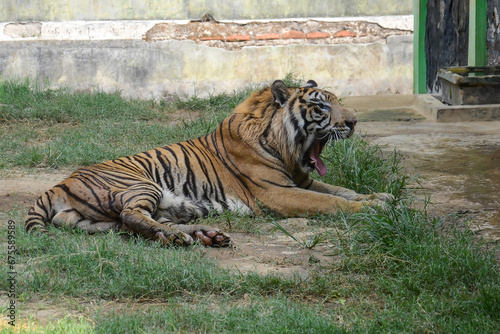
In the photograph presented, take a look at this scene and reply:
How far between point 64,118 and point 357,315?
6.32m

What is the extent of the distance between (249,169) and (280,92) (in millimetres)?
601

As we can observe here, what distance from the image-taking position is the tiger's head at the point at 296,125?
4523mm

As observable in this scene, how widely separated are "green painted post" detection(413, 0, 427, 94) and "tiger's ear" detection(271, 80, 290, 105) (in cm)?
563

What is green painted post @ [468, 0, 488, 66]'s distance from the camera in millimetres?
7984

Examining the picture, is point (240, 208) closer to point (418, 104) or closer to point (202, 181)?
point (202, 181)

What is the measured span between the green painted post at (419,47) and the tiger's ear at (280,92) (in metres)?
5.63

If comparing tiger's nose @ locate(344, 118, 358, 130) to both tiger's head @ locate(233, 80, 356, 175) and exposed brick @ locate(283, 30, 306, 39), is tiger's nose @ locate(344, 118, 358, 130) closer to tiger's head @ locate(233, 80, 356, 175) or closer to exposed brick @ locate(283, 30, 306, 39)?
tiger's head @ locate(233, 80, 356, 175)

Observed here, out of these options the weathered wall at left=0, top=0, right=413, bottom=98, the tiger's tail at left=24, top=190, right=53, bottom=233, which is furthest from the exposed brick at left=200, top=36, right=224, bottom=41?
the tiger's tail at left=24, top=190, right=53, bottom=233

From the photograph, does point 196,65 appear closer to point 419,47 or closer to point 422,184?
point 419,47

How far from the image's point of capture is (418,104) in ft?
27.8

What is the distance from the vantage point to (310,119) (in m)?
4.52

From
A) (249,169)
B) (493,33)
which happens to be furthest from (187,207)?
(493,33)

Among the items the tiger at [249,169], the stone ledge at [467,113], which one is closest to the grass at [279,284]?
the tiger at [249,169]

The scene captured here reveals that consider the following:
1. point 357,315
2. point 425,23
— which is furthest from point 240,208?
point 425,23
